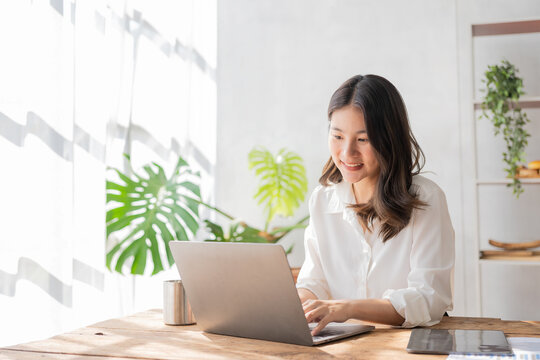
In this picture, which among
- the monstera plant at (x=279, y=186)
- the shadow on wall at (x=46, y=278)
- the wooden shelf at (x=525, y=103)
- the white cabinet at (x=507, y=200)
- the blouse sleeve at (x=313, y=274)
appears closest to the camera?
the blouse sleeve at (x=313, y=274)

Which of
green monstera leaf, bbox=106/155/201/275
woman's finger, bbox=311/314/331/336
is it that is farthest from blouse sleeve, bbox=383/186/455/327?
green monstera leaf, bbox=106/155/201/275

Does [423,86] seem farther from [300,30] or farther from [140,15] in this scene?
[140,15]

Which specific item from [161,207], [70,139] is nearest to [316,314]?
[70,139]

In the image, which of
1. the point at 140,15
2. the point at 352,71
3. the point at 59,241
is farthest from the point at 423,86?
the point at 59,241

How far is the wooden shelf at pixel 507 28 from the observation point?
3.11m

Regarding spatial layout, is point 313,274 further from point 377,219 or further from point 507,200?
point 507,200

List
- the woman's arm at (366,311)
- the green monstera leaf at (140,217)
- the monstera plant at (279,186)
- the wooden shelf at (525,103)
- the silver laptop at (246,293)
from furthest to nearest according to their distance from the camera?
1. the monstera plant at (279,186)
2. the wooden shelf at (525,103)
3. the green monstera leaf at (140,217)
4. the woman's arm at (366,311)
5. the silver laptop at (246,293)

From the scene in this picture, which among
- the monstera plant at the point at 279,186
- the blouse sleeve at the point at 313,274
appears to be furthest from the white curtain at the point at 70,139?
the blouse sleeve at the point at 313,274

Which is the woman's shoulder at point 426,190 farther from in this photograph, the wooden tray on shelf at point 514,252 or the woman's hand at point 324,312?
the wooden tray on shelf at point 514,252

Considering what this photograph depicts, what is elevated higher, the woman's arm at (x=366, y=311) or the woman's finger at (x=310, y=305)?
the woman's finger at (x=310, y=305)

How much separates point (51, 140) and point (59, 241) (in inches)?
15.9

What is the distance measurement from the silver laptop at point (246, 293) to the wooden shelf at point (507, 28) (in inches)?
90.5

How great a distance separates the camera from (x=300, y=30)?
152 inches

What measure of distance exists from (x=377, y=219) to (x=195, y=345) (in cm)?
73
